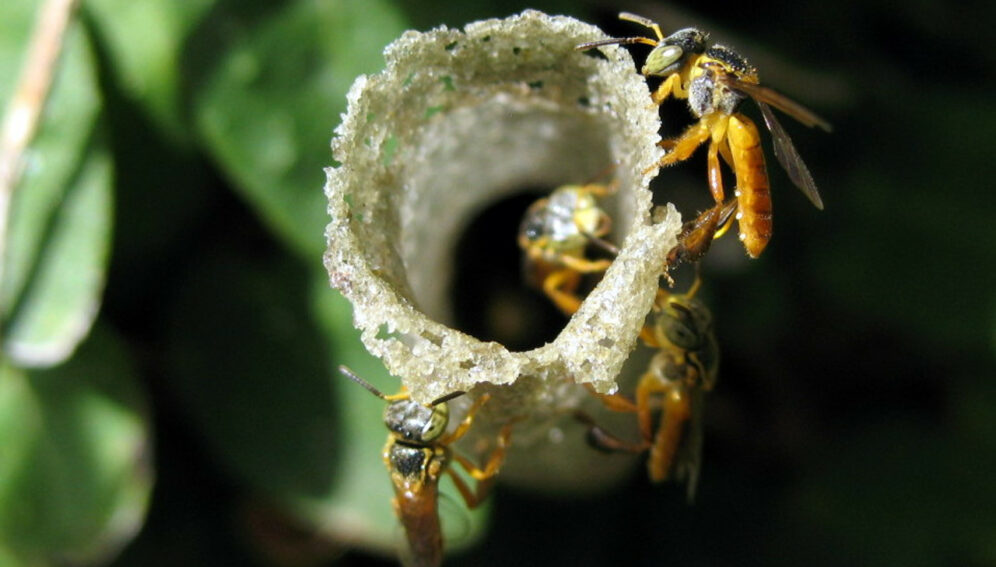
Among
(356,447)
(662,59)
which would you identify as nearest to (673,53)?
(662,59)

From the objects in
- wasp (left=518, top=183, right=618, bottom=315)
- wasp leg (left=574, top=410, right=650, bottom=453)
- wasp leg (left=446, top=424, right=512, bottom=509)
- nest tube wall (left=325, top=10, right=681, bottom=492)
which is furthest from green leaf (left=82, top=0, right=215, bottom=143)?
wasp leg (left=574, top=410, right=650, bottom=453)

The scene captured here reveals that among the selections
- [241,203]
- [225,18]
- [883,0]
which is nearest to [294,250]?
[241,203]

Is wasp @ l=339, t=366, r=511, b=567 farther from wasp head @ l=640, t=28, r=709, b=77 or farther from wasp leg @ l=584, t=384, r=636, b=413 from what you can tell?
wasp head @ l=640, t=28, r=709, b=77

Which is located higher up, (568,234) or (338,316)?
(568,234)

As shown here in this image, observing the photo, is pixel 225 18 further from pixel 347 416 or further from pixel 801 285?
pixel 801 285

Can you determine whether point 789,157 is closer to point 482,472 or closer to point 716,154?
point 716,154

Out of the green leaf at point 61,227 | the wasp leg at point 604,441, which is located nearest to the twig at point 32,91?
the green leaf at point 61,227
